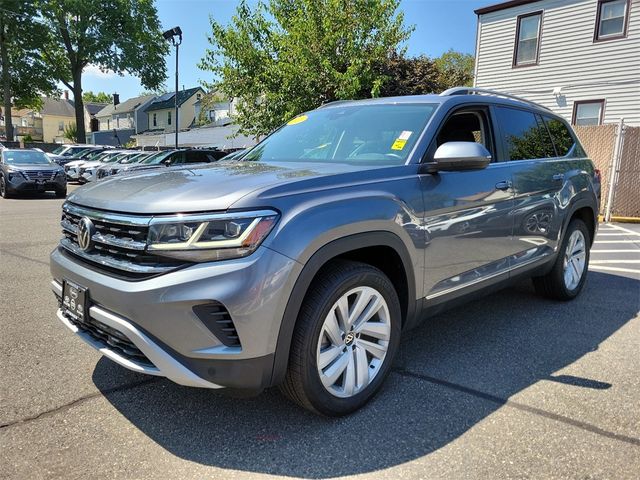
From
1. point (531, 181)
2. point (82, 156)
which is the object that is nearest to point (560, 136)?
point (531, 181)

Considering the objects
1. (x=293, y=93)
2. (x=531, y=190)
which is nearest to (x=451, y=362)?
(x=531, y=190)

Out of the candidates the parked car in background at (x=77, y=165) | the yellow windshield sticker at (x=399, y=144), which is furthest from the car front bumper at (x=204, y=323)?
the parked car in background at (x=77, y=165)

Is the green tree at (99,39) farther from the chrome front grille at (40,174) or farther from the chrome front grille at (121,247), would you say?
the chrome front grille at (121,247)

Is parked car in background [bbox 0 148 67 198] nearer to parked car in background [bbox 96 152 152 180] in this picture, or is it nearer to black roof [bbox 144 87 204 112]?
parked car in background [bbox 96 152 152 180]

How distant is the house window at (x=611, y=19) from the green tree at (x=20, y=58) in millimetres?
32761

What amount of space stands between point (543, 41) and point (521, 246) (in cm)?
1434

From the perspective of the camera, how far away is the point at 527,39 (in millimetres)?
16234

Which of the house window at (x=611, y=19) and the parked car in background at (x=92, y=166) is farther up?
the house window at (x=611, y=19)

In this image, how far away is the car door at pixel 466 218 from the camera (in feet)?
10.3

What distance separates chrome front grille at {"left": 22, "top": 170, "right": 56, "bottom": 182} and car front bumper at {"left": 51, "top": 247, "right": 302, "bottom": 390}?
47.4ft

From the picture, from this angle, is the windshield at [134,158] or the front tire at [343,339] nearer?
the front tire at [343,339]

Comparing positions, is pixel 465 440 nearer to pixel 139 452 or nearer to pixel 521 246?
pixel 139 452

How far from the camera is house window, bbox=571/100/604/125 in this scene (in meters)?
A: 15.1

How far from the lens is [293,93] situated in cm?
1502
